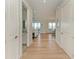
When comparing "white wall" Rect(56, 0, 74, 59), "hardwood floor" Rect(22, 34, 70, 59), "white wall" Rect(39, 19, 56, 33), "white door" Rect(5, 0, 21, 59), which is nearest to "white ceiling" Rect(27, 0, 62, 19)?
"white wall" Rect(56, 0, 74, 59)

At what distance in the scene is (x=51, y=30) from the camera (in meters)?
23.9

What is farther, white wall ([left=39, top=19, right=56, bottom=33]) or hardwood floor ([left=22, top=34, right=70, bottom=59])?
white wall ([left=39, top=19, right=56, bottom=33])

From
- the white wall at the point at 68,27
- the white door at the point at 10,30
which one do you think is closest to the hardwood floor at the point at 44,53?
the white wall at the point at 68,27

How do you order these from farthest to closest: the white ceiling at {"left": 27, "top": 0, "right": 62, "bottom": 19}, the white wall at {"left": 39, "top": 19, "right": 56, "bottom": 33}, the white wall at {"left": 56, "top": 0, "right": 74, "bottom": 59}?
the white wall at {"left": 39, "top": 19, "right": 56, "bottom": 33} → the white ceiling at {"left": 27, "top": 0, "right": 62, "bottom": 19} → the white wall at {"left": 56, "top": 0, "right": 74, "bottom": 59}

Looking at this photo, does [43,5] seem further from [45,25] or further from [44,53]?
[45,25]

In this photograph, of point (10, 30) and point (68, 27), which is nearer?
point (10, 30)

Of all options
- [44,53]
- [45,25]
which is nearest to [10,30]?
[44,53]

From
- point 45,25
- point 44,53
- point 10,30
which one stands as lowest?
point 44,53

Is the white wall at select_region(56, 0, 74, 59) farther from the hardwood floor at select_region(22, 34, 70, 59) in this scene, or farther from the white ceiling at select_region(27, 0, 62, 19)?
the white ceiling at select_region(27, 0, 62, 19)
